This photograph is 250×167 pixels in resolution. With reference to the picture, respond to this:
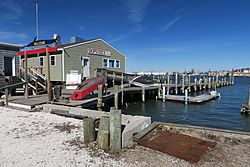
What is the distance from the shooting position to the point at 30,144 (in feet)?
14.8

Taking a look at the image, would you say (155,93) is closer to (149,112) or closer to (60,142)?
(149,112)

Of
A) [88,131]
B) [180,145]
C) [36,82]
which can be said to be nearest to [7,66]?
[36,82]

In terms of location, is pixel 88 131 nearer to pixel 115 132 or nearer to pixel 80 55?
pixel 115 132

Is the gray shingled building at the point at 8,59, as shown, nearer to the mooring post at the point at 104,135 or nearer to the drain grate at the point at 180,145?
the mooring post at the point at 104,135

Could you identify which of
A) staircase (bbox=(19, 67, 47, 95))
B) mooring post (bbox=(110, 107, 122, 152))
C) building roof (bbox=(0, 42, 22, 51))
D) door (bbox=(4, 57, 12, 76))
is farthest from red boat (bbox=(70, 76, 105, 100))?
building roof (bbox=(0, 42, 22, 51))

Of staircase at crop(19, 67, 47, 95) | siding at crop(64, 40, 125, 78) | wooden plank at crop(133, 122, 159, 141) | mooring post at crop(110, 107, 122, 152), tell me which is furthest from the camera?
siding at crop(64, 40, 125, 78)

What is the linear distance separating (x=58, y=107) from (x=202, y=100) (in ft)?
46.9

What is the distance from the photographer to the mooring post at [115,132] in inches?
164

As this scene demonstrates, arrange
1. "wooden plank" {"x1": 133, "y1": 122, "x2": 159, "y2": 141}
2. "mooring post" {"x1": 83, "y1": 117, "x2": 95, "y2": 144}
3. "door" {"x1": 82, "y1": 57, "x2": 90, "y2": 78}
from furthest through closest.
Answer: "door" {"x1": 82, "y1": 57, "x2": 90, "y2": 78}, "wooden plank" {"x1": 133, "y1": 122, "x2": 159, "y2": 141}, "mooring post" {"x1": 83, "y1": 117, "x2": 95, "y2": 144}

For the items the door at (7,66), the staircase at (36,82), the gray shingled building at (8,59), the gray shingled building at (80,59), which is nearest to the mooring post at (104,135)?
the staircase at (36,82)

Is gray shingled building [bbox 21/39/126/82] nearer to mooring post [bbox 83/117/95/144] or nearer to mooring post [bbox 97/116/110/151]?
mooring post [bbox 83/117/95/144]

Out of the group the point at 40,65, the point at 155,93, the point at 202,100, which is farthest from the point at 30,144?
the point at 155,93

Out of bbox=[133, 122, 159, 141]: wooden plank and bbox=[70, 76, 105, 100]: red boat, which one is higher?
bbox=[70, 76, 105, 100]: red boat

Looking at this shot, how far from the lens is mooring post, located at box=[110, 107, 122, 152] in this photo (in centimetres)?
416
